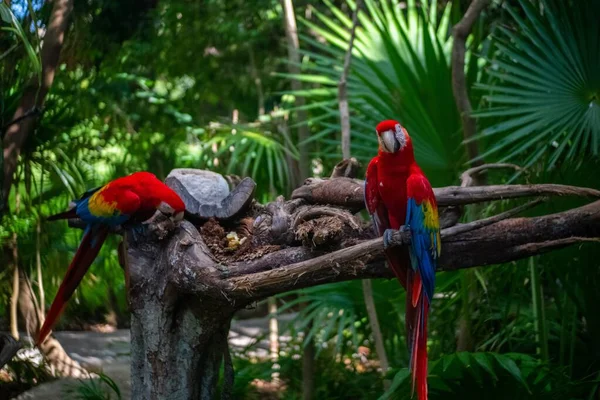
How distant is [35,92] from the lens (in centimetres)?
359

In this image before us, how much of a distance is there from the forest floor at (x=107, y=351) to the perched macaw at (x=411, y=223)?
2276 millimetres

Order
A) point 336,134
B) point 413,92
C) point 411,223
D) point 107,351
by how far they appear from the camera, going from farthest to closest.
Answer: point 107,351 → point 336,134 → point 413,92 → point 411,223

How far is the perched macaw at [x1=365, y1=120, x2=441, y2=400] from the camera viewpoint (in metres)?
2.00

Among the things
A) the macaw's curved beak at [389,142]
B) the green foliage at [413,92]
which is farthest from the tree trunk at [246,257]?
the green foliage at [413,92]

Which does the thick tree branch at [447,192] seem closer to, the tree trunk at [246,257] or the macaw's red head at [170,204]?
the tree trunk at [246,257]

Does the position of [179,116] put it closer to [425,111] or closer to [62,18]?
[62,18]

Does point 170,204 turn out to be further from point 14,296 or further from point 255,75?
point 255,75

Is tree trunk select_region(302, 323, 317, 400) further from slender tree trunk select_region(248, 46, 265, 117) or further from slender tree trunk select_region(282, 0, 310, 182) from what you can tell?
slender tree trunk select_region(248, 46, 265, 117)

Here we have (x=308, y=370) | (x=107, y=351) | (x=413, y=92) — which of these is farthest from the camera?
(x=107, y=351)

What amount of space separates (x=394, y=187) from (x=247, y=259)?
2.05 feet

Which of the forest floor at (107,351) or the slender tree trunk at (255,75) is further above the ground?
the slender tree trunk at (255,75)

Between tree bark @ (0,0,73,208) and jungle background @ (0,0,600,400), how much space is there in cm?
5

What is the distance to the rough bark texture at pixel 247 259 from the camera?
2070 mm

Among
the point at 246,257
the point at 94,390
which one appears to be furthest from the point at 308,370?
the point at 246,257
